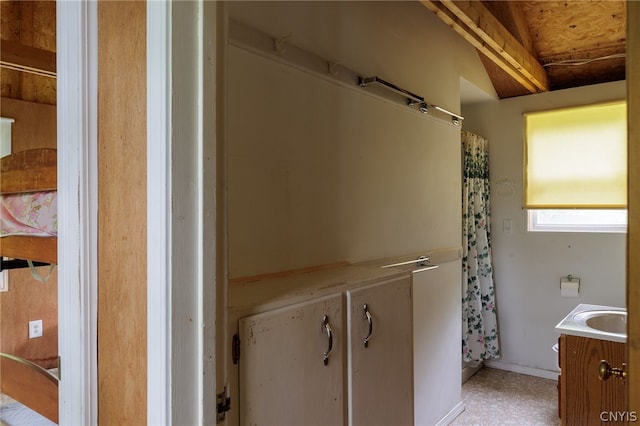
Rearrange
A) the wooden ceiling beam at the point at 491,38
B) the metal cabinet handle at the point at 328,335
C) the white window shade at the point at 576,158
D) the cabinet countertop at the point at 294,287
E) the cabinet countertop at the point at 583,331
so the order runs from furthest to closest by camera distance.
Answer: the white window shade at the point at 576,158 → the wooden ceiling beam at the point at 491,38 → the cabinet countertop at the point at 583,331 → the metal cabinet handle at the point at 328,335 → the cabinet countertop at the point at 294,287

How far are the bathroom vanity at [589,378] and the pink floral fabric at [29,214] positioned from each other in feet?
6.97

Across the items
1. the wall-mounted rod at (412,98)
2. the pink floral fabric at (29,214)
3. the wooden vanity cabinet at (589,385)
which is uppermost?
the wall-mounted rod at (412,98)

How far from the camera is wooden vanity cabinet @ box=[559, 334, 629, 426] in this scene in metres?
1.88

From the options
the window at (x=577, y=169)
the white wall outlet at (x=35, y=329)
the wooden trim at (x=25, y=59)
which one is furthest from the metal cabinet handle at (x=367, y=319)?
the window at (x=577, y=169)

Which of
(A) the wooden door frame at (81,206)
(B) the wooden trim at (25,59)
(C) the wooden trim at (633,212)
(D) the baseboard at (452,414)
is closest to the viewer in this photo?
(C) the wooden trim at (633,212)

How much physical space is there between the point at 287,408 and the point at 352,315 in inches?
12.2

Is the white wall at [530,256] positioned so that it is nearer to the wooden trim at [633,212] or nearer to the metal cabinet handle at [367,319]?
the metal cabinet handle at [367,319]

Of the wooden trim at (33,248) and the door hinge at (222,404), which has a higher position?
the wooden trim at (33,248)

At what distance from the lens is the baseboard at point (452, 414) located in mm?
2572

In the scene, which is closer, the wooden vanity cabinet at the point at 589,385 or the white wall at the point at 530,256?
the wooden vanity cabinet at the point at 589,385

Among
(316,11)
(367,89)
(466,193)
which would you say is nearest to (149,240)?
(316,11)

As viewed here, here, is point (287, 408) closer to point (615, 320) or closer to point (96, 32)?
point (96, 32)

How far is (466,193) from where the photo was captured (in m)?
3.21

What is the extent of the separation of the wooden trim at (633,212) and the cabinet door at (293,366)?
657 mm
